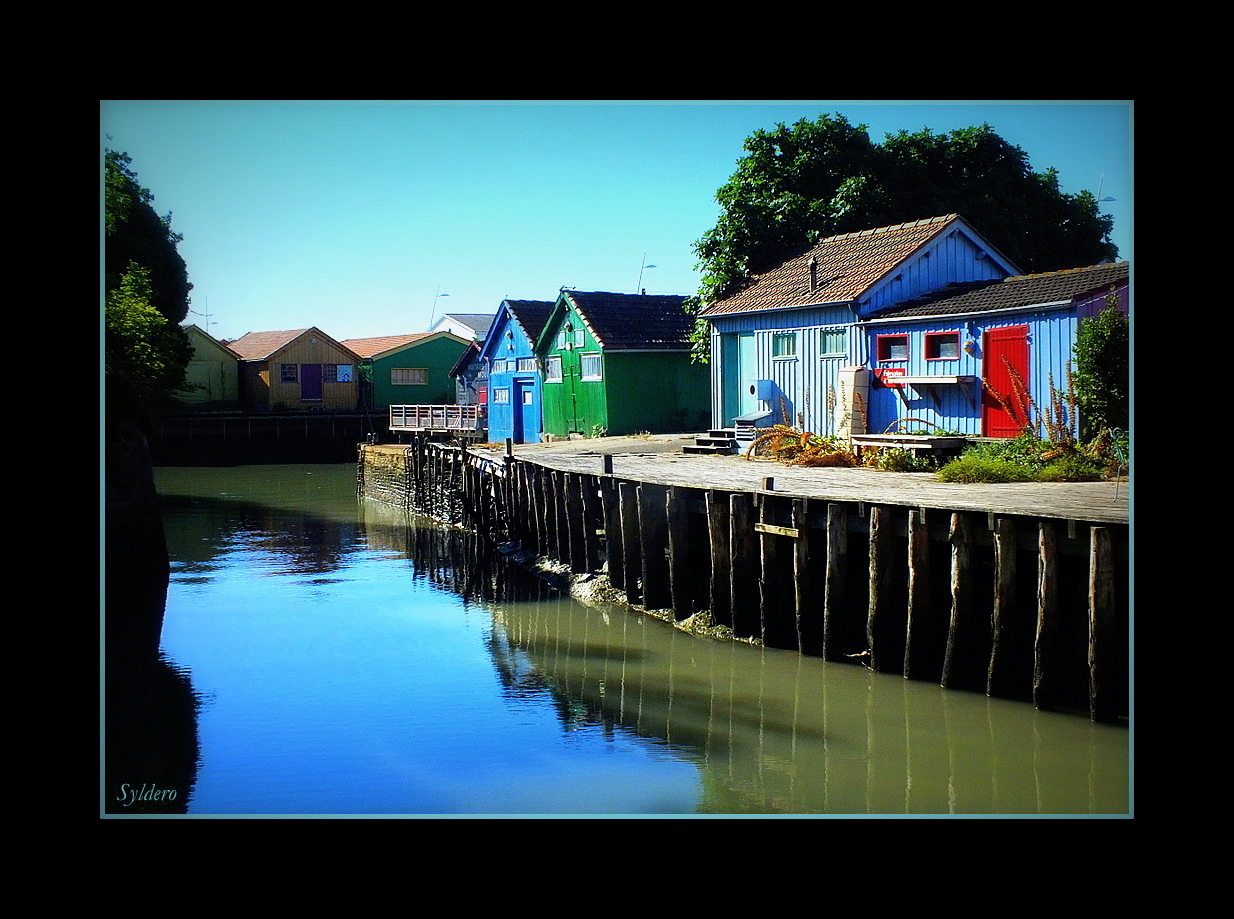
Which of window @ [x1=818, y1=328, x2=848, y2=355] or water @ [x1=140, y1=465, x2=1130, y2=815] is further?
window @ [x1=818, y1=328, x2=848, y2=355]

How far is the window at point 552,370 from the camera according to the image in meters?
33.9

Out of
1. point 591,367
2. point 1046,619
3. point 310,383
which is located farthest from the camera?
point 310,383

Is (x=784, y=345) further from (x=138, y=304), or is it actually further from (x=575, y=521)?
(x=138, y=304)

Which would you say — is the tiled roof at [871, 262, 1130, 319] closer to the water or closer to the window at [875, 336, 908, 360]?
the window at [875, 336, 908, 360]

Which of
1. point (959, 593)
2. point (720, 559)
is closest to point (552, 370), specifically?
point (720, 559)

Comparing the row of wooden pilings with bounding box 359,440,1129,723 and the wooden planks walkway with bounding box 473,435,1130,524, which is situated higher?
the wooden planks walkway with bounding box 473,435,1130,524

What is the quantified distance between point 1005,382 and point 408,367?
37772 mm

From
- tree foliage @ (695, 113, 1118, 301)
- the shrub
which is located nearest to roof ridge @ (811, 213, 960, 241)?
tree foliage @ (695, 113, 1118, 301)

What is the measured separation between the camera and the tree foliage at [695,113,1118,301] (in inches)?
1010

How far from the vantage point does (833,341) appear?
67.2 feet

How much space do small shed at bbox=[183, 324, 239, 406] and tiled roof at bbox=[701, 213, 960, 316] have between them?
96.8ft

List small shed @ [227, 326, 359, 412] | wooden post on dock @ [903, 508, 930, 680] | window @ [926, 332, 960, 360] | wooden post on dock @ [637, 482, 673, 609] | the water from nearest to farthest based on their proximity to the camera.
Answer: the water, wooden post on dock @ [903, 508, 930, 680], wooden post on dock @ [637, 482, 673, 609], window @ [926, 332, 960, 360], small shed @ [227, 326, 359, 412]

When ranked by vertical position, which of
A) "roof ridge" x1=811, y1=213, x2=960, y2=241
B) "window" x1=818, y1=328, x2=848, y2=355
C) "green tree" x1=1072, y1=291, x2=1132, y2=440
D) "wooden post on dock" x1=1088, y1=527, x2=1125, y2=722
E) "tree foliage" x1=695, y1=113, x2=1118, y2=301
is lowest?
"wooden post on dock" x1=1088, y1=527, x2=1125, y2=722

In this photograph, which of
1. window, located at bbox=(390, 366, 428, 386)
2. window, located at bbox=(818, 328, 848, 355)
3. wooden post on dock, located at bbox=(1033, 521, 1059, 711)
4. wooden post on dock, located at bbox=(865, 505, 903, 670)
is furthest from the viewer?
window, located at bbox=(390, 366, 428, 386)
